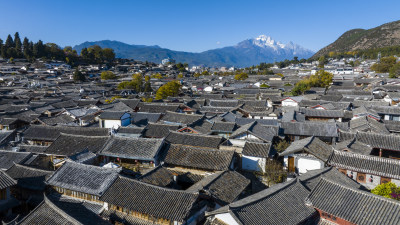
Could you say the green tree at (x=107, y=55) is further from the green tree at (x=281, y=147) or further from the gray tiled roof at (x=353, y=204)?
the gray tiled roof at (x=353, y=204)

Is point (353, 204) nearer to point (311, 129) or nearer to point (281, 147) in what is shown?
point (281, 147)

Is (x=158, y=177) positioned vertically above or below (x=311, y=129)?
below

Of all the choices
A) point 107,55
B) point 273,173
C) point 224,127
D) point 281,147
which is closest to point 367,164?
point 273,173

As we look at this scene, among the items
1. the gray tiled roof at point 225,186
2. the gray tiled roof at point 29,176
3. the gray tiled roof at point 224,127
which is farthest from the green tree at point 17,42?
the gray tiled roof at point 225,186

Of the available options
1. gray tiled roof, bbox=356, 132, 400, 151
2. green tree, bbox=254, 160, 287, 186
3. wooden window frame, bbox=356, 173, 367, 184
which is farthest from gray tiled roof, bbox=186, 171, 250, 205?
gray tiled roof, bbox=356, 132, 400, 151

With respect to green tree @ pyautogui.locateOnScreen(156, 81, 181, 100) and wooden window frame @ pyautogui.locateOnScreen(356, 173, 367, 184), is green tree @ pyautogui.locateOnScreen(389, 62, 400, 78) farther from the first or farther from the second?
wooden window frame @ pyautogui.locateOnScreen(356, 173, 367, 184)

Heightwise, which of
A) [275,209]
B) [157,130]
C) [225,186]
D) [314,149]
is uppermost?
[314,149]
